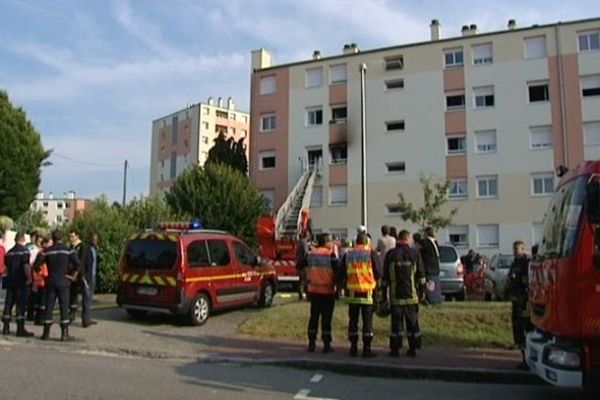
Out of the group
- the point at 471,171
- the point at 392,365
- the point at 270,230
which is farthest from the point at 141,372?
the point at 471,171

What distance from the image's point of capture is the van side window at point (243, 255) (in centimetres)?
1475

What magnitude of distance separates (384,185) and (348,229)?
3.38 meters

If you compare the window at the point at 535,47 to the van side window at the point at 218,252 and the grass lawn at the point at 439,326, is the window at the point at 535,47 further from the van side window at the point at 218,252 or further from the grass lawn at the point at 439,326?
the van side window at the point at 218,252

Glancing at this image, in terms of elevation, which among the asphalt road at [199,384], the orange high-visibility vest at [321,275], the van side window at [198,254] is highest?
the van side window at [198,254]

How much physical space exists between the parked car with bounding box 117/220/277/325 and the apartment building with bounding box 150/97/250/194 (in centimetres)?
→ 6864

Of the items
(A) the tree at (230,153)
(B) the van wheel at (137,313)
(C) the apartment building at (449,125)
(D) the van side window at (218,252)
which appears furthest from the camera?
(A) the tree at (230,153)

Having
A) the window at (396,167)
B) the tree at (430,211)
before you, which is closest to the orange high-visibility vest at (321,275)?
the tree at (430,211)

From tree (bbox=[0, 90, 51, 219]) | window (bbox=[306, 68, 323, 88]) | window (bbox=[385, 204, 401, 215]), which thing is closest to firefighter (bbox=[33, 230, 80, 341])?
tree (bbox=[0, 90, 51, 219])

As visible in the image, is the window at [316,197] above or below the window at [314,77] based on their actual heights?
below

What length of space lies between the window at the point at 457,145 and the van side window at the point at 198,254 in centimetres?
2556

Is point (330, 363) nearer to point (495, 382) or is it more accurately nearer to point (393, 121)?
point (495, 382)

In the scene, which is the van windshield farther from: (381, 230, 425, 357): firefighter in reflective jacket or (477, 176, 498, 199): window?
(477, 176, 498, 199): window

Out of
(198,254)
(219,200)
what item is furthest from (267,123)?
(198,254)

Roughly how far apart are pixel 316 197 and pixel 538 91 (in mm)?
14083
